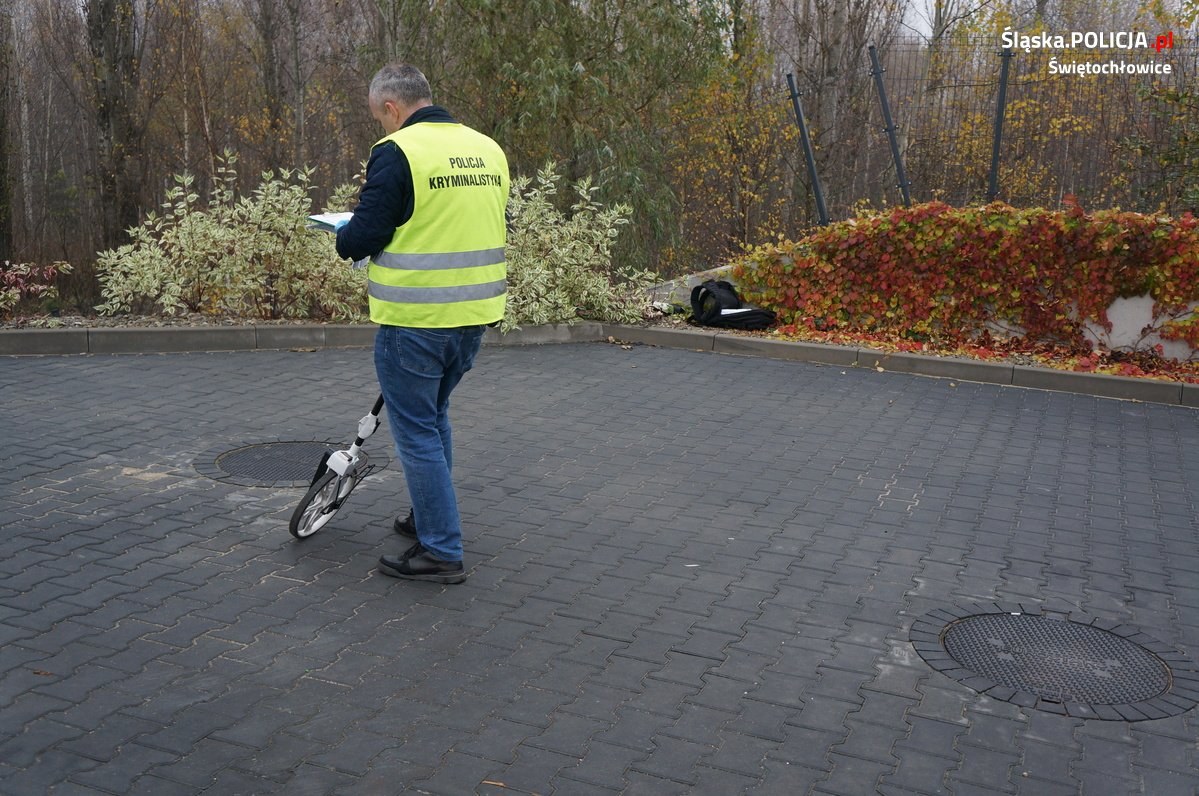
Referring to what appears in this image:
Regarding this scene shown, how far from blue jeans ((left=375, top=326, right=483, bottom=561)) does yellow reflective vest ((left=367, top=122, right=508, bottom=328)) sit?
8 cm

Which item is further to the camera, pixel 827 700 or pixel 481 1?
pixel 481 1

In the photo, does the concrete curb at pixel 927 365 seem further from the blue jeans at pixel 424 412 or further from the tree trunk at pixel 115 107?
the tree trunk at pixel 115 107

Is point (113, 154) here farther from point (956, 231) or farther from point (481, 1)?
point (956, 231)

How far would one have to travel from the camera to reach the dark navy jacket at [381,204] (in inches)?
182

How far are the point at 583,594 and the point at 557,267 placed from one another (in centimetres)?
626

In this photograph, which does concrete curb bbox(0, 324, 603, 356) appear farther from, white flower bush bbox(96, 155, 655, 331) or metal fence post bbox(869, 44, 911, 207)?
metal fence post bbox(869, 44, 911, 207)

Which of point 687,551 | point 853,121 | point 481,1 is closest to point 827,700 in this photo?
point 687,551

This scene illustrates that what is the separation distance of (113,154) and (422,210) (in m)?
9.82

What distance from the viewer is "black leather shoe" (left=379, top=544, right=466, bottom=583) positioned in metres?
4.92

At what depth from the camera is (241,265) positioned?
32.9 feet

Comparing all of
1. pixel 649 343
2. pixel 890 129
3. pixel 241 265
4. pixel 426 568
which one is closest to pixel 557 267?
pixel 649 343

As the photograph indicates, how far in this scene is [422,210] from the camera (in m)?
4.69

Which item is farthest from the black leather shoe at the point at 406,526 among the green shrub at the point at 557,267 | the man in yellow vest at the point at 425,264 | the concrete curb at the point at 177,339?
the green shrub at the point at 557,267

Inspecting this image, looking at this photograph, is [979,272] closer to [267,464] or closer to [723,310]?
[723,310]
